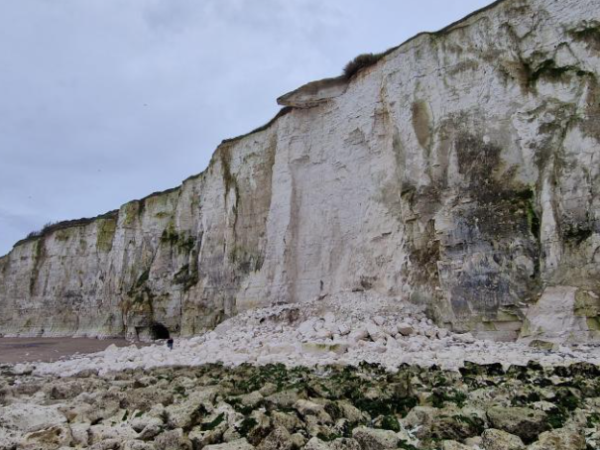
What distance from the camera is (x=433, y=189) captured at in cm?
1396

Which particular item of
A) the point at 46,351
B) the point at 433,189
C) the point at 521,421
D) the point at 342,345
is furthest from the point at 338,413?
the point at 46,351

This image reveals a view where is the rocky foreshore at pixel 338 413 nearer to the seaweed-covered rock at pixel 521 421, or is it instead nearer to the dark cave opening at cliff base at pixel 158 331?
the seaweed-covered rock at pixel 521 421

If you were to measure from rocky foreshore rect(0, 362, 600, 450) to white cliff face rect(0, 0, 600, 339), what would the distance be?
4383mm

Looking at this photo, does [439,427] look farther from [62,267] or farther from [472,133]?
[62,267]

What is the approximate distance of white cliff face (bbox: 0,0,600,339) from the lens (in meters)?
11.3

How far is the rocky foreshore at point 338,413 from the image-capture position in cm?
489

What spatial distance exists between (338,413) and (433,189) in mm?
9415

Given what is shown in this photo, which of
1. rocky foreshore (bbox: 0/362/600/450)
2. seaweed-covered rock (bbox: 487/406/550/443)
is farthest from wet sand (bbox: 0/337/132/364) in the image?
seaweed-covered rock (bbox: 487/406/550/443)

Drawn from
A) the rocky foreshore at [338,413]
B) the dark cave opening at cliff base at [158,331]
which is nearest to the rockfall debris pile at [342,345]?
the rocky foreshore at [338,413]

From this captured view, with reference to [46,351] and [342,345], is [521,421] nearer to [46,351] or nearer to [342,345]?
[342,345]

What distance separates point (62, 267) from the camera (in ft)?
114

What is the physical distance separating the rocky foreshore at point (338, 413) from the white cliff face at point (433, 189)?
4383 millimetres

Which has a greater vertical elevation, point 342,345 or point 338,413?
point 342,345

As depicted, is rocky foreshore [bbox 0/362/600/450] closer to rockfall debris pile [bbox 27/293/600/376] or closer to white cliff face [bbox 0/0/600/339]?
rockfall debris pile [bbox 27/293/600/376]
